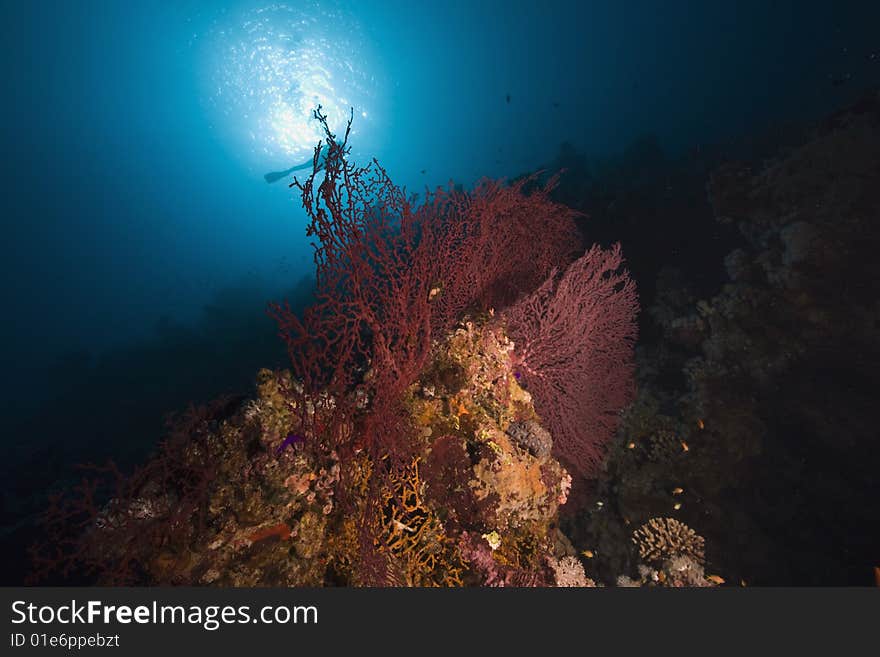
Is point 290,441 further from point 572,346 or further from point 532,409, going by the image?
point 572,346

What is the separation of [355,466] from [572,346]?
10.9 ft

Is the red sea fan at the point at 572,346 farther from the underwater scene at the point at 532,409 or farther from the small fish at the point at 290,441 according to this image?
the small fish at the point at 290,441

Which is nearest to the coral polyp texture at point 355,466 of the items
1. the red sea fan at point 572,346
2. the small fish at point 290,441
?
the small fish at point 290,441

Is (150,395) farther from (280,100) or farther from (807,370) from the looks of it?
(280,100)

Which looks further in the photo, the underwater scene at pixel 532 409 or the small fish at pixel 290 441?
the small fish at pixel 290 441

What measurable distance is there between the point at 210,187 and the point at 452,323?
85.8 meters

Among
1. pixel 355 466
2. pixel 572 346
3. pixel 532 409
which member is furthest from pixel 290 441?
pixel 572 346

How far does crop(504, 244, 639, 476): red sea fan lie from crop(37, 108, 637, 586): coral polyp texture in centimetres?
55

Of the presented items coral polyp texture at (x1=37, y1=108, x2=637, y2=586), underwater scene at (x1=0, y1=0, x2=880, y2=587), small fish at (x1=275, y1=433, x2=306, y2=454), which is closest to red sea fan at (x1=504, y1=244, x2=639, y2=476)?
underwater scene at (x1=0, y1=0, x2=880, y2=587)

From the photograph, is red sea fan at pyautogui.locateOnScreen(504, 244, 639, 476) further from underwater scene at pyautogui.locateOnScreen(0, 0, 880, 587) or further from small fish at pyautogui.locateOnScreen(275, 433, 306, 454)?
small fish at pyautogui.locateOnScreen(275, 433, 306, 454)

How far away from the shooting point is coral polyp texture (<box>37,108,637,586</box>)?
9.14 feet

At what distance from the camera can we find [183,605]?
8.18 feet

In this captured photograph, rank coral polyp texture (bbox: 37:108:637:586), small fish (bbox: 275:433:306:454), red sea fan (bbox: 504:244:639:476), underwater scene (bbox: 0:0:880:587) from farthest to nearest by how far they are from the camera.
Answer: red sea fan (bbox: 504:244:639:476), small fish (bbox: 275:433:306:454), underwater scene (bbox: 0:0:880:587), coral polyp texture (bbox: 37:108:637:586)

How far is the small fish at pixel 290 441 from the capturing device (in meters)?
3.20
